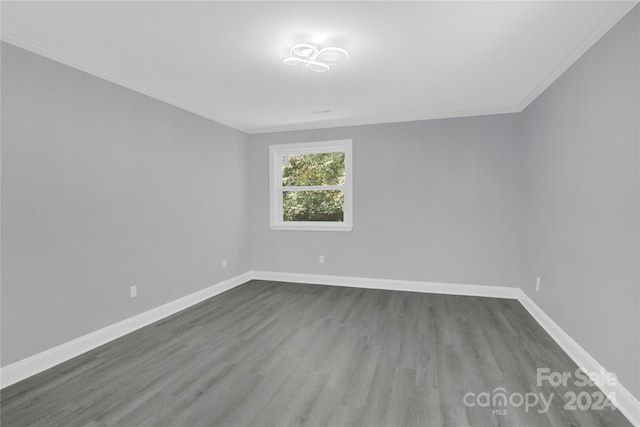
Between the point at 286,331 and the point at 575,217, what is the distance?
108 inches

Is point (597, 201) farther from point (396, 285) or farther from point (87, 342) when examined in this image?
point (87, 342)

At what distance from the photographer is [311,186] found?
200 inches

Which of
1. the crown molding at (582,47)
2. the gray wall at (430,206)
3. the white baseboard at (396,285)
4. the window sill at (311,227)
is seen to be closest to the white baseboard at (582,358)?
the white baseboard at (396,285)

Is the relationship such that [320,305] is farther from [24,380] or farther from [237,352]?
[24,380]

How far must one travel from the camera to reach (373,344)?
2850 mm

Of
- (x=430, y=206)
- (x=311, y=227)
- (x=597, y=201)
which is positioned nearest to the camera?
(x=597, y=201)

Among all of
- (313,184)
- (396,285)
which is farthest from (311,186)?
(396,285)

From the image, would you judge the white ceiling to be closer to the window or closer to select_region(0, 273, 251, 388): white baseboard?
the window

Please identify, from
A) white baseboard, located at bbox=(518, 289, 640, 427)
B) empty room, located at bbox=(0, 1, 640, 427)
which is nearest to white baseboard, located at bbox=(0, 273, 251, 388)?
empty room, located at bbox=(0, 1, 640, 427)

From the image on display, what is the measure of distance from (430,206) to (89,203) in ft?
12.9

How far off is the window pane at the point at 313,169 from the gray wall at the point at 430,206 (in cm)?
29

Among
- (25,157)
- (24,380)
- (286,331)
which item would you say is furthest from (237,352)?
(25,157)

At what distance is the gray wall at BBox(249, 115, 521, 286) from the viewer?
164 inches

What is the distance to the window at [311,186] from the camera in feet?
16.0
